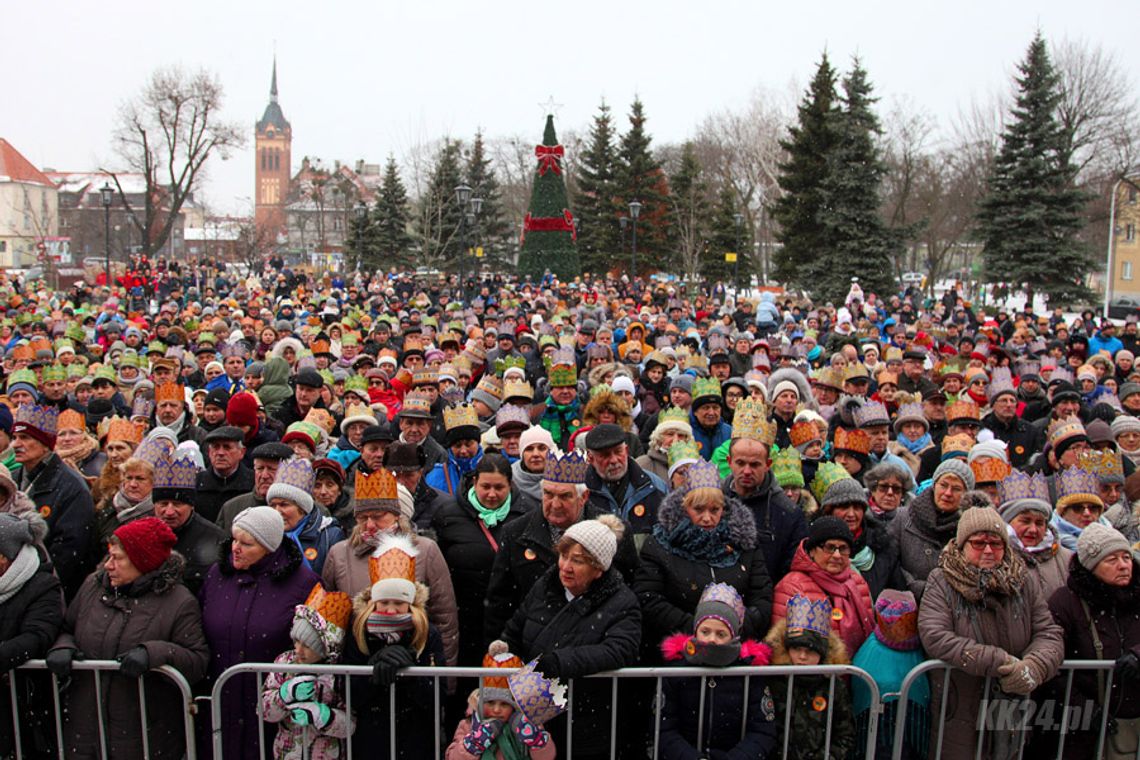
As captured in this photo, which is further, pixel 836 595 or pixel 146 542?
pixel 836 595

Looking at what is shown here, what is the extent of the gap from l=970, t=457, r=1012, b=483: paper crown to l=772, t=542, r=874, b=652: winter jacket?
180 centimetres

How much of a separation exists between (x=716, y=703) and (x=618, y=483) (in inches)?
64.8

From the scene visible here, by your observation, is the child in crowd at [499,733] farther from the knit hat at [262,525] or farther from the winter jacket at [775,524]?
the winter jacket at [775,524]

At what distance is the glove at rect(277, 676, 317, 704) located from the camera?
4078 mm

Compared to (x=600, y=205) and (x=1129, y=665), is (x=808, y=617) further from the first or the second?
(x=600, y=205)

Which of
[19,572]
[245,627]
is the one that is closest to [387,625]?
[245,627]

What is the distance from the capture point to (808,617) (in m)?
4.22

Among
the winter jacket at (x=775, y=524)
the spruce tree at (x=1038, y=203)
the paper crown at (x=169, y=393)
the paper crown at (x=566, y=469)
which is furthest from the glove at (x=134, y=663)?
the spruce tree at (x=1038, y=203)

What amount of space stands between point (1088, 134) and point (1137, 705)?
4534 cm

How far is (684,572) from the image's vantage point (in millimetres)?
4430

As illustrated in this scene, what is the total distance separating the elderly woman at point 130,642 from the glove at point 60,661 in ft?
0.21

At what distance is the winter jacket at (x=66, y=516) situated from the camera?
5.27 m

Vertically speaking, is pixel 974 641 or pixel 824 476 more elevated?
pixel 824 476

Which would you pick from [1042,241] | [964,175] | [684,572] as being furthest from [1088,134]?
[684,572]
